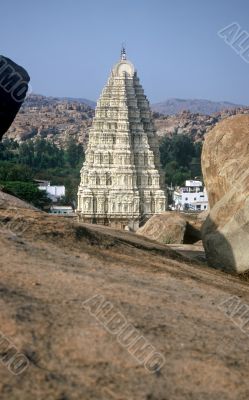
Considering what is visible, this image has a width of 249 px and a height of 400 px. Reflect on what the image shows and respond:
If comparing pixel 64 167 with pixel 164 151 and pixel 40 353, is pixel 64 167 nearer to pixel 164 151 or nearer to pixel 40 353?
pixel 164 151

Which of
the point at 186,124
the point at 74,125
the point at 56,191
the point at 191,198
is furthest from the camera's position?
the point at 74,125

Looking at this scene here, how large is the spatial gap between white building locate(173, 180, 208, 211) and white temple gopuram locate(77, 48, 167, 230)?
12506 mm

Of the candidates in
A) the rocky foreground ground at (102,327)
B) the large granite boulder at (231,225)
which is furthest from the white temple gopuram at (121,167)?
the rocky foreground ground at (102,327)

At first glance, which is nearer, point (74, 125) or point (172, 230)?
point (172, 230)

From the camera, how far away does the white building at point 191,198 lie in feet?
163

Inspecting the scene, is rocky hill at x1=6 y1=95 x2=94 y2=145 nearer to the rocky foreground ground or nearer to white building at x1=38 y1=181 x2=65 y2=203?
white building at x1=38 y1=181 x2=65 y2=203

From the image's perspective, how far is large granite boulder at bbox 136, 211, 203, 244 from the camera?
1341cm

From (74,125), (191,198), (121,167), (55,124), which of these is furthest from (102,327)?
(55,124)

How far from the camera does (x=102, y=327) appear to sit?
3963mm

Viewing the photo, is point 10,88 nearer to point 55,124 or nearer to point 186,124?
point 186,124

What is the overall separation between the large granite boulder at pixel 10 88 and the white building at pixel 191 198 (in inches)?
1662

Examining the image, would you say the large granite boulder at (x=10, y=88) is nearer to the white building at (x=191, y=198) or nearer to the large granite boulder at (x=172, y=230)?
the large granite boulder at (x=172, y=230)

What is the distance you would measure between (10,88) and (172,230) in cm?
730

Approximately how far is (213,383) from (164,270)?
2059 millimetres
